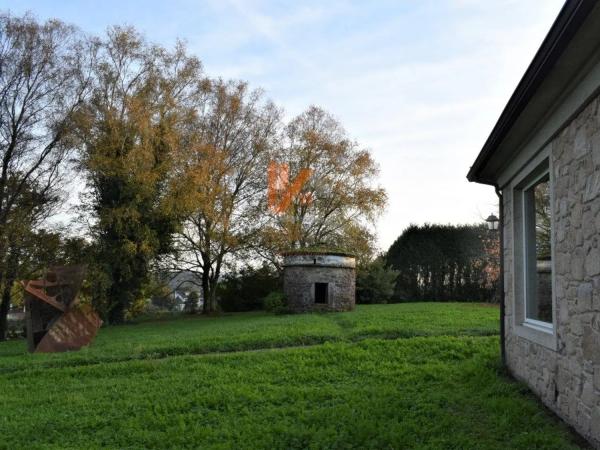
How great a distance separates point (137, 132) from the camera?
19469mm

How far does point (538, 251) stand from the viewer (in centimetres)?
541

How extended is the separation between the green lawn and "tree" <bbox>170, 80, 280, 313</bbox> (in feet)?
38.8

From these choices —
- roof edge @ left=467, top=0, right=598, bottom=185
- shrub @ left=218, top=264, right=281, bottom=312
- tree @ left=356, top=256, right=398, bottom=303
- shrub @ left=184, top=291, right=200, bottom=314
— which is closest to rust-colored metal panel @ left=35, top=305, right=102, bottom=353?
roof edge @ left=467, top=0, right=598, bottom=185

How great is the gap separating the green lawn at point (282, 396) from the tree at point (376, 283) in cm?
1225

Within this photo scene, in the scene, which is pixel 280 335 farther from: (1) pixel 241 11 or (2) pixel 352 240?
(2) pixel 352 240

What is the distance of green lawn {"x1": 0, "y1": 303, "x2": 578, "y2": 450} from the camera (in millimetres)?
4695

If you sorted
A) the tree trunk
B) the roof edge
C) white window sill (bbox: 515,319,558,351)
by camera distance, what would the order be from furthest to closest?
the tree trunk, white window sill (bbox: 515,319,558,351), the roof edge

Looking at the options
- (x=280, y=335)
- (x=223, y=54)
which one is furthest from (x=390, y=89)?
(x=280, y=335)

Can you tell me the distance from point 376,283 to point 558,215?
18.7 metres

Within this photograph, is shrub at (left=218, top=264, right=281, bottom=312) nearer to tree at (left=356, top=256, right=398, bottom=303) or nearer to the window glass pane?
tree at (left=356, top=256, right=398, bottom=303)

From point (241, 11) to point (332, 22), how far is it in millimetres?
1534

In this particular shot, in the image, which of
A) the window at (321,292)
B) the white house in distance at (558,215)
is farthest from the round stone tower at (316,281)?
the white house in distance at (558,215)

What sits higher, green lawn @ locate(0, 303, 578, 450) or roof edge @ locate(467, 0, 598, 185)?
roof edge @ locate(467, 0, 598, 185)

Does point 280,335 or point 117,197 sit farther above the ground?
point 117,197
